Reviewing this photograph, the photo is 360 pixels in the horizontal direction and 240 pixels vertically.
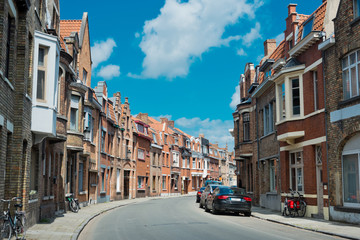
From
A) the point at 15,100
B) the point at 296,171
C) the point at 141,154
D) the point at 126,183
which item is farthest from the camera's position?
the point at 141,154

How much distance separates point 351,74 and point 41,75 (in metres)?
12.0

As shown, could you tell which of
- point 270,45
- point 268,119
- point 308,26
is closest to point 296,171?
point 268,119

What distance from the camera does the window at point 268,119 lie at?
25797mm

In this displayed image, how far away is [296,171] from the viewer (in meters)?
21.8

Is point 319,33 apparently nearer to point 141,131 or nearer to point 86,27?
point 86,27

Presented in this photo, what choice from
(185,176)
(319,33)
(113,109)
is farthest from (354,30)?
(185,176)

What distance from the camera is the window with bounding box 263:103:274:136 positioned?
25797 mm

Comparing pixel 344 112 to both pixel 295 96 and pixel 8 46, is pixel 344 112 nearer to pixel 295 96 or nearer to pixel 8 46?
pixel 295 96

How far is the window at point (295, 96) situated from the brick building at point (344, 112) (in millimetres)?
2791

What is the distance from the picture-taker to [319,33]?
18891mm

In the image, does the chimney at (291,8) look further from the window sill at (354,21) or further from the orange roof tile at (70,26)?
the orange roof tile at (70,26)

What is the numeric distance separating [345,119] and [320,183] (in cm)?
402

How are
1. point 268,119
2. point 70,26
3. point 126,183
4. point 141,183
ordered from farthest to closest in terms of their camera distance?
1. point 141,183
2. point 126,183
3. point 70,26
4. point 268,119

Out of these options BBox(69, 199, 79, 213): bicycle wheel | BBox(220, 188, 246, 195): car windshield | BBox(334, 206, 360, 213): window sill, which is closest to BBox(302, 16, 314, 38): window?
BBox(220, 188, 246, 195): car windshield
